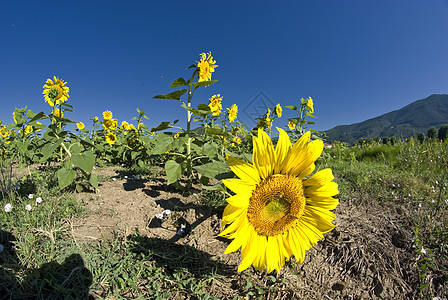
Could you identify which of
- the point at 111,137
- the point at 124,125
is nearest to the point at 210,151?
the point at 111,137

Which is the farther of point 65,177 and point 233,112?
point 233,112

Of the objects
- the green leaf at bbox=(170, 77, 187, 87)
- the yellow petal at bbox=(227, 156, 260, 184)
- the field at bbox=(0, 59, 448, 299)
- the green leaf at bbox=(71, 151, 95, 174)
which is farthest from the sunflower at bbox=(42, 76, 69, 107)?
the yellow petal at bbox=(227, 156, 260, 184)

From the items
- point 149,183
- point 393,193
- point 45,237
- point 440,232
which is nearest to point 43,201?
point 45,237

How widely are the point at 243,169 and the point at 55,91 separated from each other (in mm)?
2580

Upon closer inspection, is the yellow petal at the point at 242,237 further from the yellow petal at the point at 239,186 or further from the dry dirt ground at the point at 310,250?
the dry dirt ground at the point at 310,250

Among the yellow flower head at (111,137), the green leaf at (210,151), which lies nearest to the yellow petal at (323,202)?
the green leaf at (210,151)

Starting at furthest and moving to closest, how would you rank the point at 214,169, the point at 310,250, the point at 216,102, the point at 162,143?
the point at 216,102 < the point at 162,143 < the point at 310,250 < the point at 214,169

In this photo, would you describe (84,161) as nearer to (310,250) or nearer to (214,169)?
(214,169)

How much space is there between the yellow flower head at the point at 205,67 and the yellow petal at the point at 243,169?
1.73 metres

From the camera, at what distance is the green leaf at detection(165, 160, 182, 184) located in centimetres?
207

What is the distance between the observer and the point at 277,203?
1.27m

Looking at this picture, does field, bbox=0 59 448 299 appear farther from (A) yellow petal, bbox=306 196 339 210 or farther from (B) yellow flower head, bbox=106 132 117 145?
(B) yellow flower head, bbox=106 132 117 145

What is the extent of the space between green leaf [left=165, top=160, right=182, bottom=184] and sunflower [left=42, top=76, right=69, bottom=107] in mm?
1573

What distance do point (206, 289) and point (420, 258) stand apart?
73.1 inches
